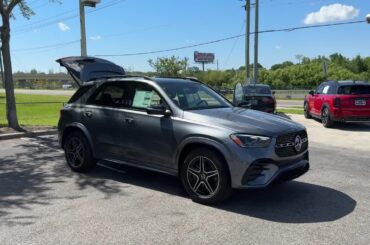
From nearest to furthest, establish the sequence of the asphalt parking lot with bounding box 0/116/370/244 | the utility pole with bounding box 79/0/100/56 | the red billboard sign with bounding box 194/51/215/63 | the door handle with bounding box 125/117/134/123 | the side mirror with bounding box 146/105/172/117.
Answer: the asphalt parking lot with bounding box 0/116/370/244
the side mirror with bounding box 146/105/172/117
the door handle with bounding box 125/117/134/123
the utility pole with bounding box 79/0/100/56
the red billboard sign with bounding box 194/51/215/63

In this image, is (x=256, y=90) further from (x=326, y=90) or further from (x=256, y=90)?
(x=326, y=90)

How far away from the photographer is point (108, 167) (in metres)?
8.59

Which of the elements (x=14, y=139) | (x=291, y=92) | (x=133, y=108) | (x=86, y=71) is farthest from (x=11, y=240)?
(x=291, y=92)

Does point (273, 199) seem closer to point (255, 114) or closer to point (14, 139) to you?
point (255, 114)

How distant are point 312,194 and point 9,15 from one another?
11094 mm

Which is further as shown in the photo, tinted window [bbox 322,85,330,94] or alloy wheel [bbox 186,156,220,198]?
tinted window [bbox 322,85,330,94]

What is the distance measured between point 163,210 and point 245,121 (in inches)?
62.3

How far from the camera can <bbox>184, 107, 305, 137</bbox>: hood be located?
5.88 m

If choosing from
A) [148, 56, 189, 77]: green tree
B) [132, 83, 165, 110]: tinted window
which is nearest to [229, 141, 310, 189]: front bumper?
[132, 83, 165, 110]: tinted window

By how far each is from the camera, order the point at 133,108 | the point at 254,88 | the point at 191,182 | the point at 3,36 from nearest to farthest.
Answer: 1. the point at 191,182
2. the point at 133,108
3. the point at 3,36
4. the point at 254,88

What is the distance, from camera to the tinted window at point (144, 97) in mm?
6913

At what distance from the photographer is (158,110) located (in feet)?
21.6

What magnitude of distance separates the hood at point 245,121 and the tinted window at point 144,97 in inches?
26.1

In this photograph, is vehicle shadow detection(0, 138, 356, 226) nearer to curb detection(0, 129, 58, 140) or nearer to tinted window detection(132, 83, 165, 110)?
tinted window detection(132, 83, 165, 110)
